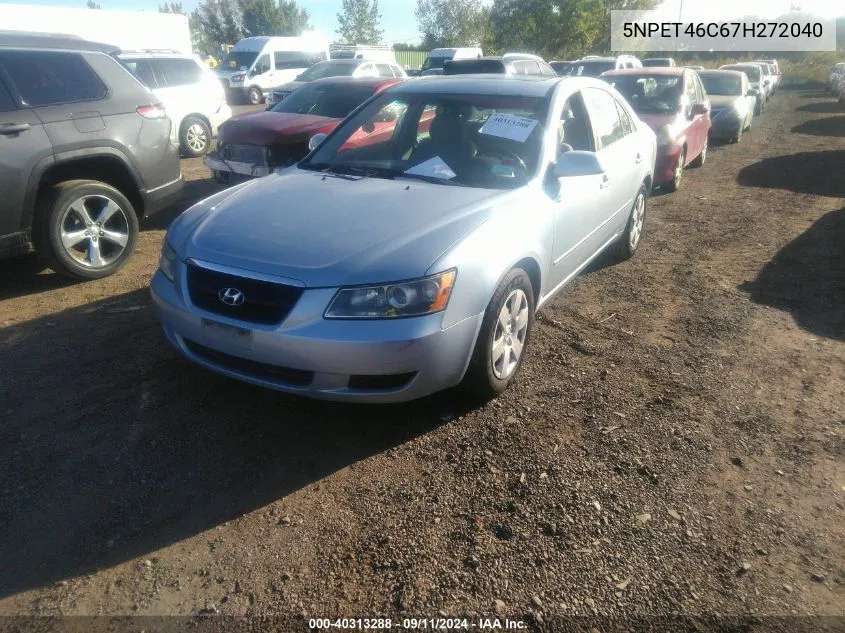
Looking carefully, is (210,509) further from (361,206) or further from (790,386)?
(790,386)

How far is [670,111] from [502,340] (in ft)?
24.0

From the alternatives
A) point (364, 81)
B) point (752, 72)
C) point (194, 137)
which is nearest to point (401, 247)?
point (364, 81)

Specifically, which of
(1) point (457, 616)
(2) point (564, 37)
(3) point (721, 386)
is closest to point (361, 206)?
(1) point (457, 616)

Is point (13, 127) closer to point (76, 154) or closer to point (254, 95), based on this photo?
point (76, 154)

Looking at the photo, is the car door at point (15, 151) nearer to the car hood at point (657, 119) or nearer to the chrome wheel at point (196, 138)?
the chrome wheel at point (196, 138)

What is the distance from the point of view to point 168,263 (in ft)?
11.2

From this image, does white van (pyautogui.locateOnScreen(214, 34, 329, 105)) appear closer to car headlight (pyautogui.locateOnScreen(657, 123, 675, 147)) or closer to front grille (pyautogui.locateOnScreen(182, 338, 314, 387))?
car headlight (pyautogui.locateOnScreen(657, 123, 675, 147))

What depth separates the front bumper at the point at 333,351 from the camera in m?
2.81

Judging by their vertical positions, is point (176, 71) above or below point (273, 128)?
above

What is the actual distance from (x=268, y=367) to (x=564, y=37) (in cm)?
4085

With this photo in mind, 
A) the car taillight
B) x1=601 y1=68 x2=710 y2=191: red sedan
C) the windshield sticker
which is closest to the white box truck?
x1=601 y1=68 x2=710 y2=191: red sedan

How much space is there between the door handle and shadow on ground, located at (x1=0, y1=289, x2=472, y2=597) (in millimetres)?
1568

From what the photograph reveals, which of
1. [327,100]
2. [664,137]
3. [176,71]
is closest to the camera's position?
[664,137]

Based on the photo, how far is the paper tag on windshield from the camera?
12.9 ft
